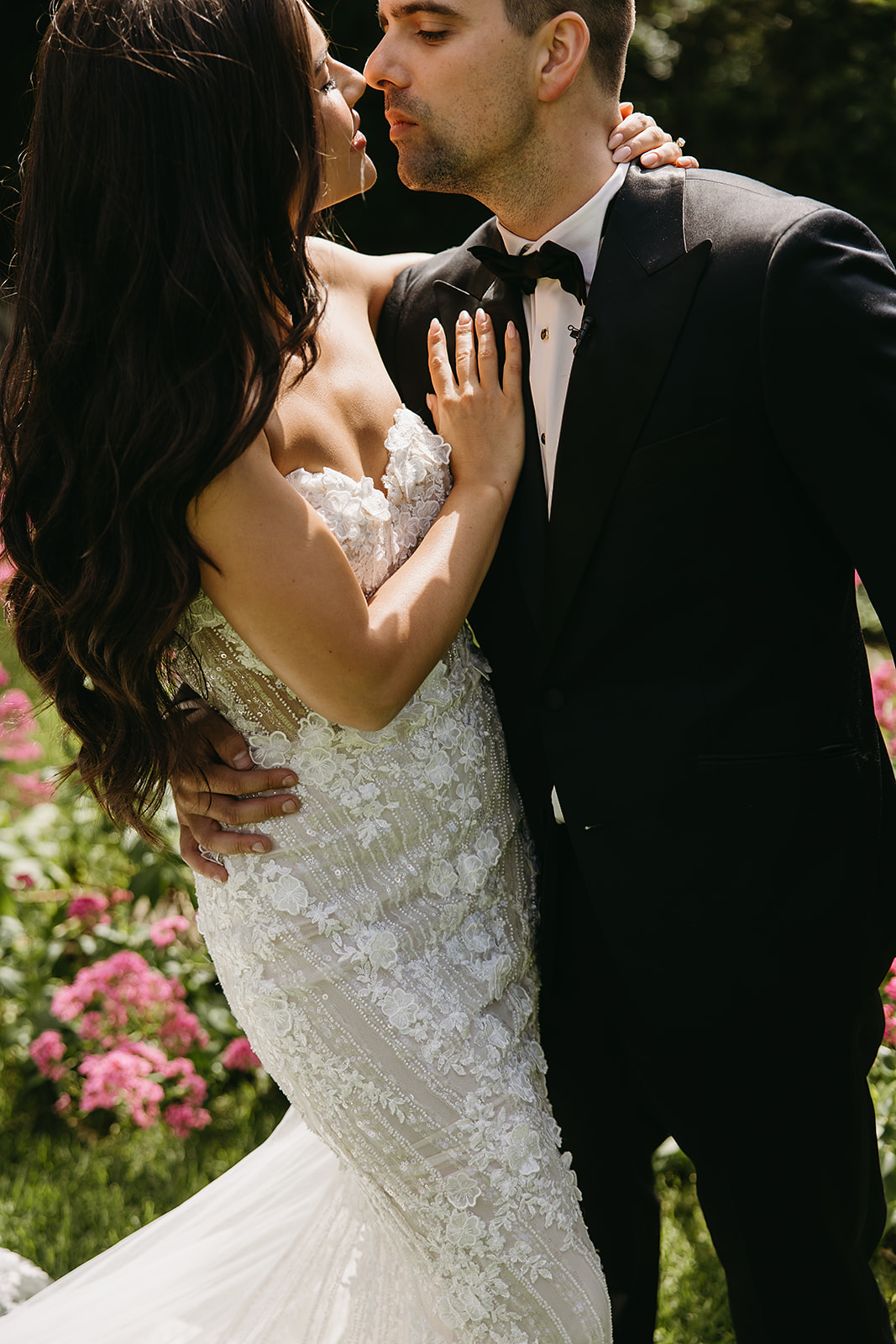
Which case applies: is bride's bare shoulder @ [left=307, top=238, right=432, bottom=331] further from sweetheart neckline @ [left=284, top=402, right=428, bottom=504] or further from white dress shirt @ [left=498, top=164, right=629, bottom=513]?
white dress shirt @ [left=498, top=164, right=629, bottom=513]

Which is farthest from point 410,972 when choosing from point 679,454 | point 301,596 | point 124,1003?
point 124,1003

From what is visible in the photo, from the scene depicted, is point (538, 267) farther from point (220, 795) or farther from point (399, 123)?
point (220, 795)

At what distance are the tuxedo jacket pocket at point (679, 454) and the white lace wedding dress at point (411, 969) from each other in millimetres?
393

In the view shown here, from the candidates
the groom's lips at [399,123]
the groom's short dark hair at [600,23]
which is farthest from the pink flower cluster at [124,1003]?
the groom's short dark hair at [600,23]

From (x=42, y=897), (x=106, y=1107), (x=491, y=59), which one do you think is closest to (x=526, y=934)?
(x=491, y=59)

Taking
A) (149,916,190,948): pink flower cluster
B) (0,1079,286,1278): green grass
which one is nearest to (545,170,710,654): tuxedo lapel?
(149,916,190,948): pink flower cluster

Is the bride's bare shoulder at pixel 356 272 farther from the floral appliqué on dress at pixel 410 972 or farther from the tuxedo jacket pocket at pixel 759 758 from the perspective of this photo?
the tuxedo jacket pocket at pixel 759 758

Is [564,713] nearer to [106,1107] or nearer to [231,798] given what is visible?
[231,798]

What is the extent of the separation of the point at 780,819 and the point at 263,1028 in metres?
0.96

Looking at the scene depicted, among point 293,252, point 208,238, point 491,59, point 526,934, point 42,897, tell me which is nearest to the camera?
point 208,238

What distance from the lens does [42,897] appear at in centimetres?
402

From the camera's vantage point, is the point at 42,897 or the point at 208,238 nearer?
the point at 208,238

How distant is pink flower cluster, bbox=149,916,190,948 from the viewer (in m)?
3.43

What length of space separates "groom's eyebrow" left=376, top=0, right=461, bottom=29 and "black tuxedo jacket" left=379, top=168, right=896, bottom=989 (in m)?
0.43
